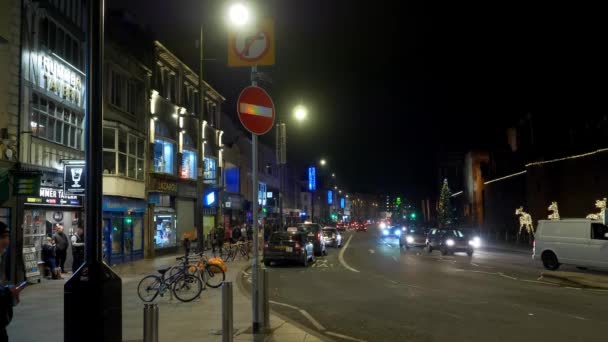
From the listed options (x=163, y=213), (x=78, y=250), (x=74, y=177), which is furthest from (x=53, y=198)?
(x=163, y=213)

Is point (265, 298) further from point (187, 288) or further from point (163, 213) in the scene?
point (163, 213)

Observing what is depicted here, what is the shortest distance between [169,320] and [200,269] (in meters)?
4.42

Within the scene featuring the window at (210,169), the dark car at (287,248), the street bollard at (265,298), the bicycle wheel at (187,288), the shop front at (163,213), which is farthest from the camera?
the window at (210,169)

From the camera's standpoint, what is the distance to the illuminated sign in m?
18.6

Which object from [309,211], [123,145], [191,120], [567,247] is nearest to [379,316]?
[567,247]

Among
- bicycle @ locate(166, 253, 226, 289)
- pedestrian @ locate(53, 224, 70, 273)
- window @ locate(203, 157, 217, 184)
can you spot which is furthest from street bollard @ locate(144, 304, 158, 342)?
window @ locate(203, 157, 217, 184)

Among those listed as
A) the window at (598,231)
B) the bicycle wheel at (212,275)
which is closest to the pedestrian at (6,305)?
the bicycle wheel at (212,275)

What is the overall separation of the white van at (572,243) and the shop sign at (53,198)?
1807 cm

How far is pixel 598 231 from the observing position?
20.2 m

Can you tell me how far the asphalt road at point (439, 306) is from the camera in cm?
966

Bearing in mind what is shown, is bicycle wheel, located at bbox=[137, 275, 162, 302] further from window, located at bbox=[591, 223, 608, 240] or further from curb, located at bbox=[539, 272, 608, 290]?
window, located at bbox=[591, 223, 608, 240]

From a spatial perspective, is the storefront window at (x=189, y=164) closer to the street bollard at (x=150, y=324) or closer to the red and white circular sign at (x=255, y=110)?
the red and white circular sign at (x=255, y=110)

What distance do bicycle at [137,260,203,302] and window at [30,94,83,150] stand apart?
7.37 meters

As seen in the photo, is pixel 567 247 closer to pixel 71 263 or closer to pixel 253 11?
pixel 253 11
